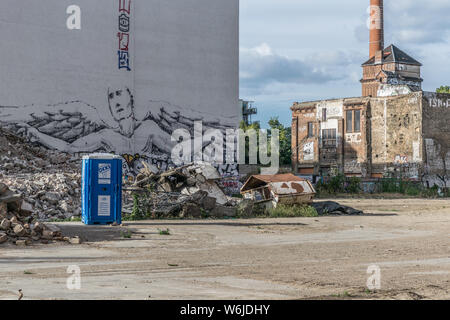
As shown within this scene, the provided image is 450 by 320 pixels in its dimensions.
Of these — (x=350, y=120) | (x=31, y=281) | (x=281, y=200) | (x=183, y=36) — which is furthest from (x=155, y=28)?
(x=350, y=120)

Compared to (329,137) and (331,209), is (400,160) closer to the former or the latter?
(329,137)

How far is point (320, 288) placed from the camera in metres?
8.34

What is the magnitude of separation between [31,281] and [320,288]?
391cm

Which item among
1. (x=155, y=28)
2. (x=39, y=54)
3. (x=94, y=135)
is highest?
(x=155, y=28)

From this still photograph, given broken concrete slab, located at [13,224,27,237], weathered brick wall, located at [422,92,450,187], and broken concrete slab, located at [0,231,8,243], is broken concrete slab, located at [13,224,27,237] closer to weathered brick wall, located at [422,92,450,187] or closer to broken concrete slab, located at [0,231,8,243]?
broken concrete slab, located at [0,231,8,243]

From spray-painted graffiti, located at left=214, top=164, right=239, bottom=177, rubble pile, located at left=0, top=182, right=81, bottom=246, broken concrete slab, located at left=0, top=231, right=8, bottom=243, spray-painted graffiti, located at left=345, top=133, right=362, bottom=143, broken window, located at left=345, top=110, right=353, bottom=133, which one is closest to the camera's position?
broken concrete slab, located at left=0, top=231, right=8, bottom=243

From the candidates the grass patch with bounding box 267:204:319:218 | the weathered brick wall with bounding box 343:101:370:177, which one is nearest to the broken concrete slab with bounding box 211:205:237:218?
the grass patch with bounding box 267:204:319:218

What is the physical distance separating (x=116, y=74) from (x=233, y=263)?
76.1 feet

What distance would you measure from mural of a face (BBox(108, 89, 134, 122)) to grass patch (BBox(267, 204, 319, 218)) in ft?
41.2

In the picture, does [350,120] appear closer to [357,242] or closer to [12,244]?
[357,242]

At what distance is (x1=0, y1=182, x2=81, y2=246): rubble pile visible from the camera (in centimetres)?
1341

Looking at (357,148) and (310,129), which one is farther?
(310,129)

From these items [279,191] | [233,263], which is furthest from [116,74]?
[233,263]

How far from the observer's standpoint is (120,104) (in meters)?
32.8
